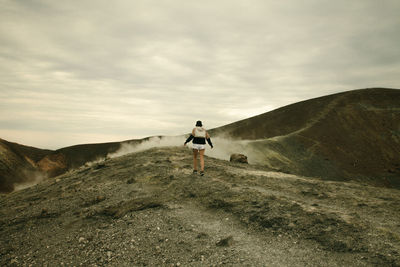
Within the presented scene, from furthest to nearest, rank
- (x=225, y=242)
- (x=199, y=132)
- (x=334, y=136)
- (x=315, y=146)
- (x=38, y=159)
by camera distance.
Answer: (x=334, y=136) < (x=315, y=146) < (x=38, y=159) < (x=199, y=132) < (x=225, y=242)

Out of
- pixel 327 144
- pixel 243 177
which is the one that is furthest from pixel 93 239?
pixel 327 144

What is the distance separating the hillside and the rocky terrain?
15.6 meters

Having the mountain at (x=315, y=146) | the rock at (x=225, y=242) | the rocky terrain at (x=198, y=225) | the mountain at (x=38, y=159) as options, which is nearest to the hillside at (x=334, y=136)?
the mountain at (x=315, y=146)

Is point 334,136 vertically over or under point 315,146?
over

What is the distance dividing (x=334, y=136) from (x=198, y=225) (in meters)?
33.3

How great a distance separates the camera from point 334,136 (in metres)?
34.0

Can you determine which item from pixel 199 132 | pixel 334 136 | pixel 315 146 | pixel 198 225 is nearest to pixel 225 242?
pixel 198 225

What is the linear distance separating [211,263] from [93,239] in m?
3.01

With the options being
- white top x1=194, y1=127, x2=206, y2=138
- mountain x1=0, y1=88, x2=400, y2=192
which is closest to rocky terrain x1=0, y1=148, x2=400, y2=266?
white top x1=194, y1=127, x2=206, y2=138

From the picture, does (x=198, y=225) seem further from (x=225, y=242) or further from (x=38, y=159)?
(x=38, y=159)

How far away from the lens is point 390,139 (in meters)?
33.9

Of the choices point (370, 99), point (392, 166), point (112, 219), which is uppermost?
Answer: point (370, 99)

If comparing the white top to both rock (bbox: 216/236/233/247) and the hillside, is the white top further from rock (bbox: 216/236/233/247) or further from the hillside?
the hillside

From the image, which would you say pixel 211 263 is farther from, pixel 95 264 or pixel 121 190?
pixel 121 190
